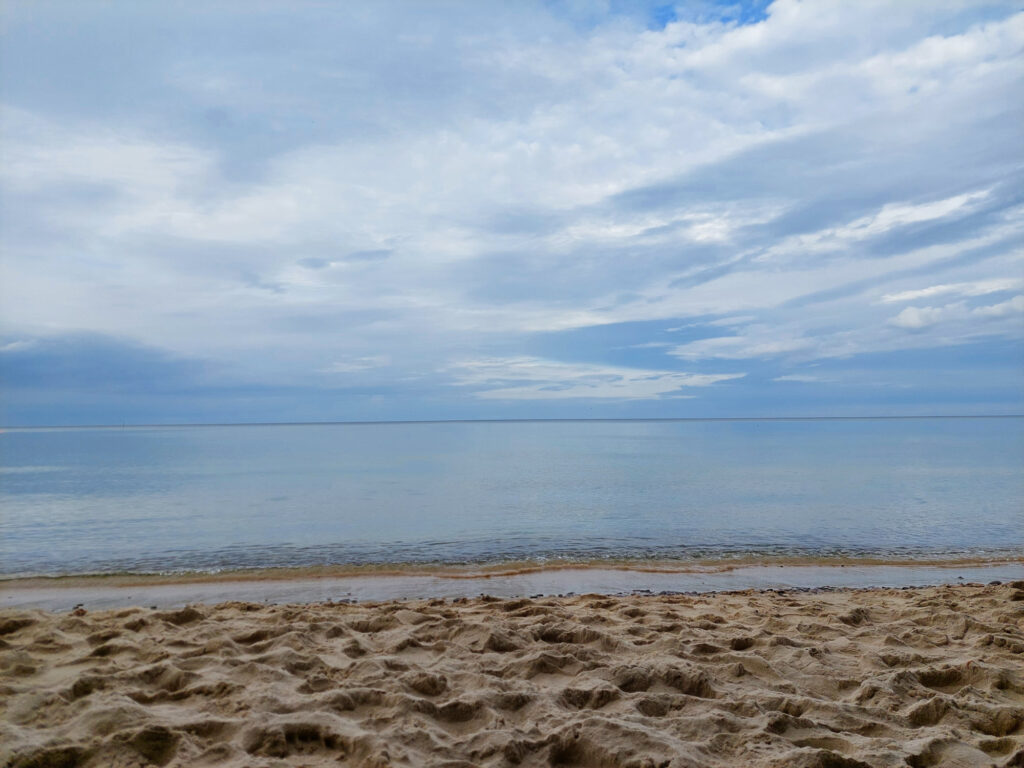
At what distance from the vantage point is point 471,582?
11.4 meters

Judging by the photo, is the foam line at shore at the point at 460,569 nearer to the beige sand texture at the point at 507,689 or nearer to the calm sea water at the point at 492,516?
the calm sea water at the point at 492,516

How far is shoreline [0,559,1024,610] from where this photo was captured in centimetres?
1029

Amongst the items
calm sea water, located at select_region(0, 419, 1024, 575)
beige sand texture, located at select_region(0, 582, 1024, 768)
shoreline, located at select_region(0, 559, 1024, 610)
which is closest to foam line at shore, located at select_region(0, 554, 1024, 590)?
shoreline, located at select_region(0, 559, 1024, 610)

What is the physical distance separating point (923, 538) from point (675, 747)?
1538 cm

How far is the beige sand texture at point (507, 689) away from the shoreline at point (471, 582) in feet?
10.1

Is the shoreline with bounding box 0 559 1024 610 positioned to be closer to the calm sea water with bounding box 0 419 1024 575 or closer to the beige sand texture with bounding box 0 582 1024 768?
the calm sea water with bounding box 0 419 1024 575

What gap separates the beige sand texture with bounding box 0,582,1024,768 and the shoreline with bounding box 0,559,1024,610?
309 centimetres

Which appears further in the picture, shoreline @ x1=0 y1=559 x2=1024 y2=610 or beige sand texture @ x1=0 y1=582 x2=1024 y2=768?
shoreline @ x1=0 y1=559 x2=1024 y2=610

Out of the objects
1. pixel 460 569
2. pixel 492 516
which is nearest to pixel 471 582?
pixel 460 569

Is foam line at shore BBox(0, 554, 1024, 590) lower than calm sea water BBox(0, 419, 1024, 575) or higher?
lower

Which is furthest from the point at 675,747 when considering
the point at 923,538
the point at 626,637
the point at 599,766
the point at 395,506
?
the point at 395,506

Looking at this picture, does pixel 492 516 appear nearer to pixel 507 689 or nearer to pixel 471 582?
pixel 471 582

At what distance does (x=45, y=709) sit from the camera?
4.40 metres

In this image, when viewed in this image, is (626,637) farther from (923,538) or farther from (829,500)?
(829,500)
